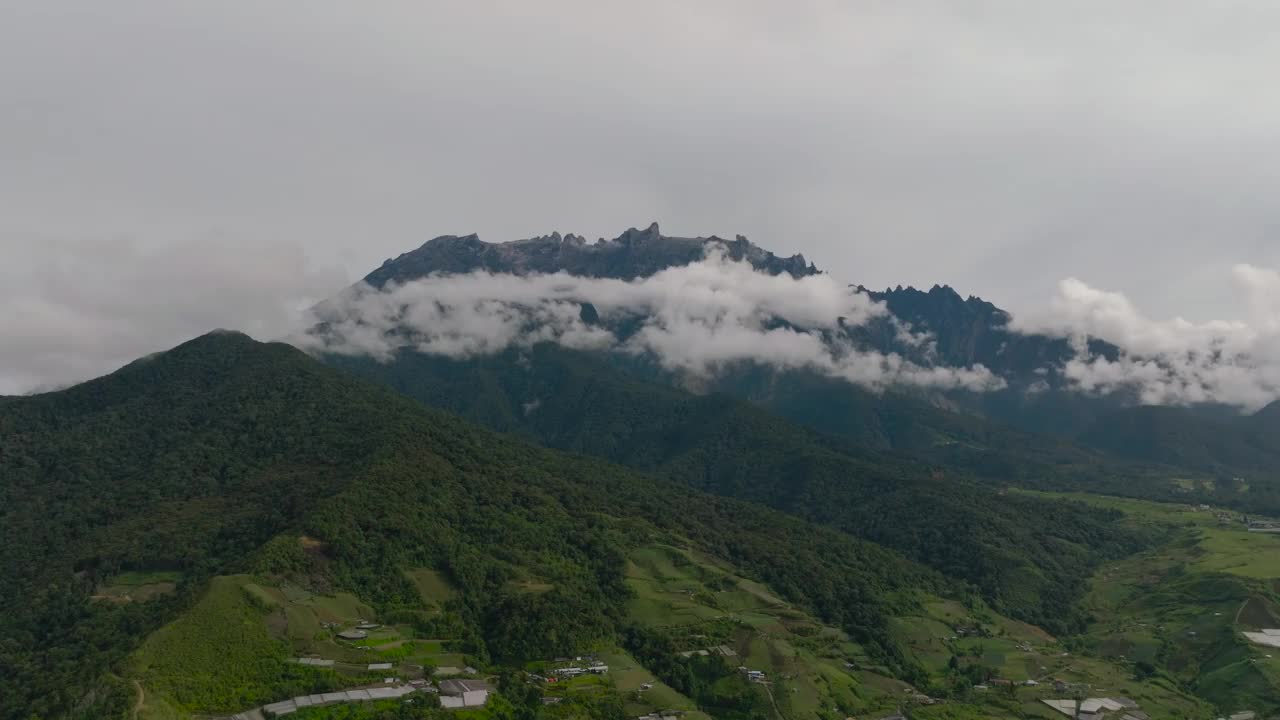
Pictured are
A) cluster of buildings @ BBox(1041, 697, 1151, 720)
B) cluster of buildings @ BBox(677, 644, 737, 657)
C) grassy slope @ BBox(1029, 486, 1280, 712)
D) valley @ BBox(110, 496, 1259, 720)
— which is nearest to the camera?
valley @ BBox(110, 496, 1259, 720)

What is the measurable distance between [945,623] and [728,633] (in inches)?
1986

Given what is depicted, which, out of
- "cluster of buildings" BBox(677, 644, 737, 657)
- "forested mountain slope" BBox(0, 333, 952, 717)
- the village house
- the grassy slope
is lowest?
the grassy slope

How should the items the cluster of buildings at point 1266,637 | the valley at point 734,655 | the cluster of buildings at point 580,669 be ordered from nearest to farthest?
the valley at point 734,655, the cluster of buildings at point 580,669, the cluster of buildings at point 1266,637

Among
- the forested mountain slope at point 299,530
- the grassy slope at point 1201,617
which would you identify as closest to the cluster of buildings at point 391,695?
the forested mountain slope at point 299,530

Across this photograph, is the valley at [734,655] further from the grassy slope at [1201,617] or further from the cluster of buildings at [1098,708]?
the cluster of buildings at [1098,708]

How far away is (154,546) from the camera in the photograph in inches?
5138

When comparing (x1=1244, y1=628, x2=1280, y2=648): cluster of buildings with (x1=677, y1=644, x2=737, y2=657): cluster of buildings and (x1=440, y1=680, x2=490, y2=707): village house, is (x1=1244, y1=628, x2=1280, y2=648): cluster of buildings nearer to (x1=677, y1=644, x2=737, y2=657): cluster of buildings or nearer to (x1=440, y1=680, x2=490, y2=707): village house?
(x1=677, y1=644, x2=737, y2=657): cluster of buildings

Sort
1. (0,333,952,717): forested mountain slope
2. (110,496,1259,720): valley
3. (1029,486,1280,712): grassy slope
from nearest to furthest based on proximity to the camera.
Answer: (110,496,1259,720): valley, (0,333,952,717): forested mountain slope, (1029,486,1280,712): grassy slope

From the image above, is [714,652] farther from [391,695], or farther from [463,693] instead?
[391,695]

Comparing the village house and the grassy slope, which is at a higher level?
the village house

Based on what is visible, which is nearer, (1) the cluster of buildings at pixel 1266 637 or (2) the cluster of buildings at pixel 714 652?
(2) the cluster of buildings at pixel 714 652

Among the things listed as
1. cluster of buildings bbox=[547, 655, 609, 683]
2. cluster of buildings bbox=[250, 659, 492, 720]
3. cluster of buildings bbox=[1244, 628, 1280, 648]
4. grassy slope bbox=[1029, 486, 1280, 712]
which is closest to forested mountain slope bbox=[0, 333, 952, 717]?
cluster of buildings bbox=[547, 655, 609, 683]

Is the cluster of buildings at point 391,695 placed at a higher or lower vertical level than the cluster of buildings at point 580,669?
higher

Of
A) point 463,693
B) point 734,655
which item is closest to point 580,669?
point 463,693
